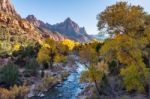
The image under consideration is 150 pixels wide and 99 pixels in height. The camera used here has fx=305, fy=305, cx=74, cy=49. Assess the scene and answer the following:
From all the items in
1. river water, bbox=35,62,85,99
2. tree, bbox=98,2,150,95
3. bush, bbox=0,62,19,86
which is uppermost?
tree, bbox=98,2,150,95

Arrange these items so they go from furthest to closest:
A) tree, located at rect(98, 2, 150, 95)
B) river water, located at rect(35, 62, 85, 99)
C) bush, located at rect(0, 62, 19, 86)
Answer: bush, located at rect(0, 62, 19, 86) → river water, located at rect(35, 62, 85, 99) → tree, located at rect(98, 2, 150, 95)

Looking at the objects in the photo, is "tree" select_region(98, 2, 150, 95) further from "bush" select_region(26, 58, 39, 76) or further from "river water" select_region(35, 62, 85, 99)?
"bush" select_region(26, 58, 39, 76)

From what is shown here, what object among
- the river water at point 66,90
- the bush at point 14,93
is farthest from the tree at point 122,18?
the bush at point 14,93

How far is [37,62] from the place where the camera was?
7156 centimetres

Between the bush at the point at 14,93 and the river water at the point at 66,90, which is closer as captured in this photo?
the bush at the point at 14,93

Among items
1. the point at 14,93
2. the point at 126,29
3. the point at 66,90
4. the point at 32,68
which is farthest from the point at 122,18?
the point at 32,68

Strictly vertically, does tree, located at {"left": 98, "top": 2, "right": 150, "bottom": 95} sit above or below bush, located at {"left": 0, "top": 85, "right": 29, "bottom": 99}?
above

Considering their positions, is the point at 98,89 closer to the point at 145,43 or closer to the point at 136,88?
the point at 136,88

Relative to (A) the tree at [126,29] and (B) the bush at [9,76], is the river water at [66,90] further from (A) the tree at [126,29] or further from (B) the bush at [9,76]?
(A) the tree at [126,29]

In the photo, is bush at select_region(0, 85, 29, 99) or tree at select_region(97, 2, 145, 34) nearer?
tree at select_region(97, 2, 145, 34)

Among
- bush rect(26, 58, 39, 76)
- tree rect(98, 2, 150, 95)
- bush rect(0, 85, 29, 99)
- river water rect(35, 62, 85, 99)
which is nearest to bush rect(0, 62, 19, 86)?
bush rect(0, 85, 29, 99)

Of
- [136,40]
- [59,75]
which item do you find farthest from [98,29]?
[59,75]

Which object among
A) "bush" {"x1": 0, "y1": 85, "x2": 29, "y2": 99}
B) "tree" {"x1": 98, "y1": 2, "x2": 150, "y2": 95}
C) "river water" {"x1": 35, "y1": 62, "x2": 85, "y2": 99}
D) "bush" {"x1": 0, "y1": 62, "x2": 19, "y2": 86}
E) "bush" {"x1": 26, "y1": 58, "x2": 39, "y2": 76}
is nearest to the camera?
"tree" {"x1": 98, "y1": 2, "x2": 150, "y2": 95}

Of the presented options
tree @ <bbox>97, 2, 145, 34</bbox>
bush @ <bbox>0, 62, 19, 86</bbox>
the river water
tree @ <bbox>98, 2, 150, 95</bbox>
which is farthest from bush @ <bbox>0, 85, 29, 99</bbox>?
tree @ <bbox>97, 2, 145, 34</bbox>
